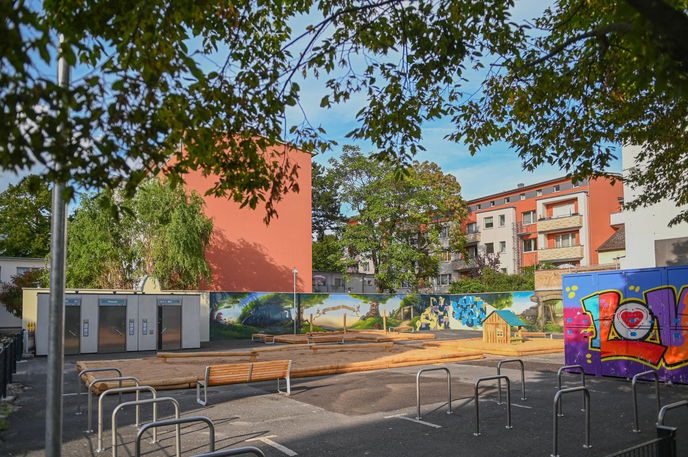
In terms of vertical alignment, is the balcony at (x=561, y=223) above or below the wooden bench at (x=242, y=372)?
above

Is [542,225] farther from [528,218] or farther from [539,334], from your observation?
[539,334]

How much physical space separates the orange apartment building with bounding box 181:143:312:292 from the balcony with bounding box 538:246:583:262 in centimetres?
2344

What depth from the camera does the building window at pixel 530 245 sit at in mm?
55062

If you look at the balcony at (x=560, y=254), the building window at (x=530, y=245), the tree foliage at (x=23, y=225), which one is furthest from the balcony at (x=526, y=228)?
the tree foliage at (x=23, y=225)

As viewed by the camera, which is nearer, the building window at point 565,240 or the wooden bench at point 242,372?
the wooden bench at point 242,372

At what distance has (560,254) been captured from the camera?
166 feet

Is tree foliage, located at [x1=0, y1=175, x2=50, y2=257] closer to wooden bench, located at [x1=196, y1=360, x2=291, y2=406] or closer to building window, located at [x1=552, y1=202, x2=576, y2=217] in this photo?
wooden bench, located at [x1=196, y1=360, x2=291, y2=406]

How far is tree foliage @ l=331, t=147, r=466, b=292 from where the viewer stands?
4366 cm

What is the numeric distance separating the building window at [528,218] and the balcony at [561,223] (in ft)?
11.9

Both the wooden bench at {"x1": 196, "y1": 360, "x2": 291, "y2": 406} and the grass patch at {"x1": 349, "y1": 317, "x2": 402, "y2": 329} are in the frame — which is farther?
the grass patch at {"x1": 349, "y1": 317, "x2": 402, "y2": 329}

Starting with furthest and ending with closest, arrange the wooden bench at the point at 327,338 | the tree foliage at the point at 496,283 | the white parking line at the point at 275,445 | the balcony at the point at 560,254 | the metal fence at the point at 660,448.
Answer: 1. the balcony at the point at 560,254
2. the tree foliage at the point at 496,283
3. the wooden bench at the point at 327,338
4. the white parking line at the point at 275,445
5. the metal fence at the point at 660,448

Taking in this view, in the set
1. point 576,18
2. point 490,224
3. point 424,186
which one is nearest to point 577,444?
point 576,18

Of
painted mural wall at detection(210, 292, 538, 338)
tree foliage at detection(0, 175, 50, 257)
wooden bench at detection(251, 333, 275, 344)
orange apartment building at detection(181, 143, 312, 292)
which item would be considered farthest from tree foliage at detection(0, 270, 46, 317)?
wooden bench at detection(251, 333, 275, 344)

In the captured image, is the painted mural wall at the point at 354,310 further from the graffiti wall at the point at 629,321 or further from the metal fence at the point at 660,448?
the metal fence at the point at 660,448
